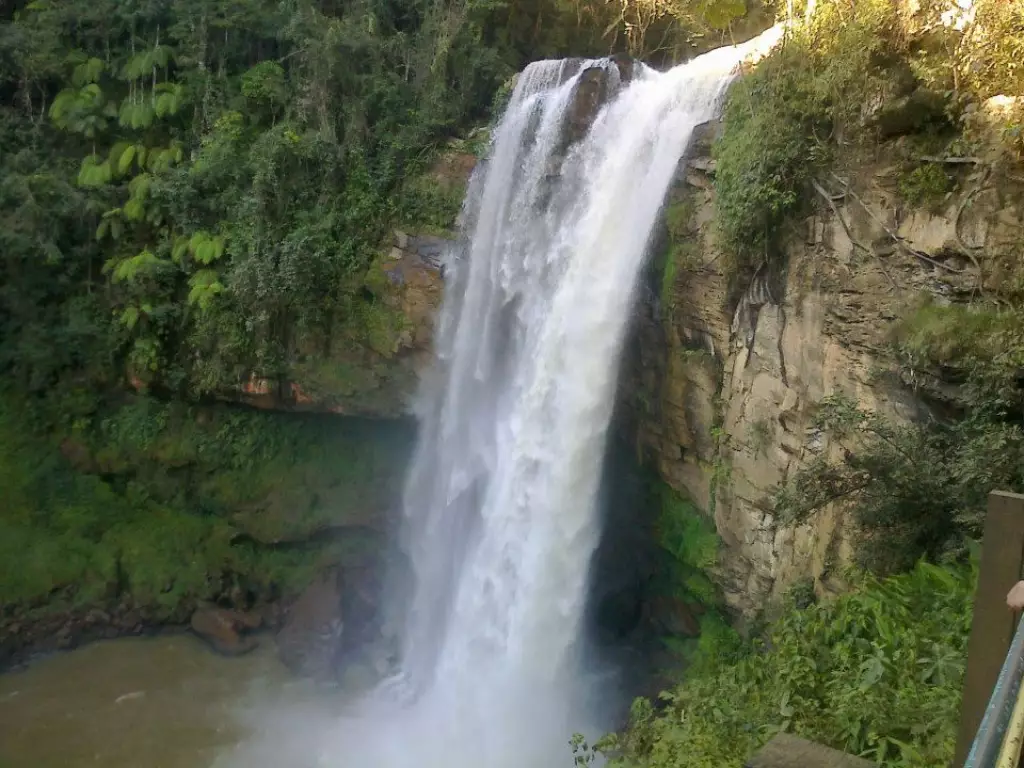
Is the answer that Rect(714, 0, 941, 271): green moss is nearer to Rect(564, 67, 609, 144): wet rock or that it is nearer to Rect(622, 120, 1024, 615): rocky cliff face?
Rect(622, 120, 1024, 615): rocky cliff face

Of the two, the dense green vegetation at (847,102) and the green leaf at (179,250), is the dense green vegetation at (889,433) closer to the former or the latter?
the dense green vegetation at (847,102)

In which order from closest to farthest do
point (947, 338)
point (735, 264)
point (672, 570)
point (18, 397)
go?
point (947, 338) → point (735, 264) → point (672, 570) → point (18, 397)

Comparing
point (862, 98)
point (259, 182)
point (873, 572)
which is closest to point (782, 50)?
point (862, 98)

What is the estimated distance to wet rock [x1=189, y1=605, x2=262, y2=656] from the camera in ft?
41.0

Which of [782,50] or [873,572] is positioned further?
[782,50]

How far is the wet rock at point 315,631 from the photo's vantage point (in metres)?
12.2

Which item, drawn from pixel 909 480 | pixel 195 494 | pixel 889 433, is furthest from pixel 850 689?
pixel 195 494

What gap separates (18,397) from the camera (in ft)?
44.0

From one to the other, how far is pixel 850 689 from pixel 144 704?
9.95 meters

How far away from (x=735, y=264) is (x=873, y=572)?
3303mm

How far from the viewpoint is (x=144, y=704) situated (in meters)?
11.1

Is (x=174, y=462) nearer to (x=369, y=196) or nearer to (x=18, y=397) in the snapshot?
(x=18, y=397)

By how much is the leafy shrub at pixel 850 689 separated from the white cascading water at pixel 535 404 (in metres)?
4.06

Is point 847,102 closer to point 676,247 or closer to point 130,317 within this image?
point 676,247
